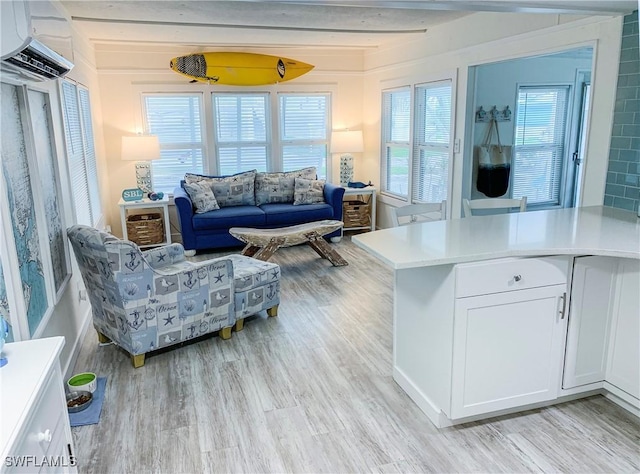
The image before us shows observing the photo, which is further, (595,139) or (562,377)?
(595,139)

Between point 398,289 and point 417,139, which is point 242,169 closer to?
point 417,139

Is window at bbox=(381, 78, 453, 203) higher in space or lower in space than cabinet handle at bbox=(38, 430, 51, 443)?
higher

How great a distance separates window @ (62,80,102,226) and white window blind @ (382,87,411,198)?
3.49 meters

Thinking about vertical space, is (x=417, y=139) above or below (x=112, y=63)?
below

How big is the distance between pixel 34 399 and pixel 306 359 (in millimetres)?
1994

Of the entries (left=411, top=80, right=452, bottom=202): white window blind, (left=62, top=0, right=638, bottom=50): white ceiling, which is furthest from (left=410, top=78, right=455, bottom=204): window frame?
(left=62, top=0, right=638, bottom=50): white ceiling

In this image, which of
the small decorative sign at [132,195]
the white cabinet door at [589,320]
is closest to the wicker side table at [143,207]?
the small decorative sign at [132,195]

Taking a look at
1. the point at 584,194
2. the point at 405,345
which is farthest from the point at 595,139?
the point at 405,345

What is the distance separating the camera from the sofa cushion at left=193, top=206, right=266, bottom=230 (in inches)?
215

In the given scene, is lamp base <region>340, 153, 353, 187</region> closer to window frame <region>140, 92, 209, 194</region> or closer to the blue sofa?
the blue sofa

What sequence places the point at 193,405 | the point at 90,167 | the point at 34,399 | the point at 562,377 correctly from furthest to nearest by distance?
the point at 90,167 < the point at 193,405 < the point at 562,377 < the point at 34,399

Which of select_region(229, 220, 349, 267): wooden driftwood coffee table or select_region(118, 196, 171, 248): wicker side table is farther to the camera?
select_region(118, 196, 171, 248): wicker side table

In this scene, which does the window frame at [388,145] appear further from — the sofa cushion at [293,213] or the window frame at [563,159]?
the window frame at [563,159]

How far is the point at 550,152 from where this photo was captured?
5797 millimetres
